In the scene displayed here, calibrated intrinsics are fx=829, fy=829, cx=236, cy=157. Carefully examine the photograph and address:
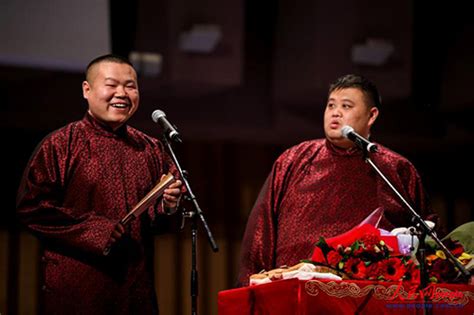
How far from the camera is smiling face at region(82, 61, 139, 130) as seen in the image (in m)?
3.57

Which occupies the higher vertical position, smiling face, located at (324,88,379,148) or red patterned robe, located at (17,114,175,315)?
smiling face, located at (324,88,379,148)

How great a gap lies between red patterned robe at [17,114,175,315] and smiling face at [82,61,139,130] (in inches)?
2.8

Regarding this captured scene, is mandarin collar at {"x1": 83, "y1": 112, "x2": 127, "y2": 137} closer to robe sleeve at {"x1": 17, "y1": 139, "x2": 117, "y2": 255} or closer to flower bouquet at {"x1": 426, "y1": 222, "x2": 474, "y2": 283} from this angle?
robe sleeve at {"x1": 17, "y1": 139, "x2": 117, "y2": 255}

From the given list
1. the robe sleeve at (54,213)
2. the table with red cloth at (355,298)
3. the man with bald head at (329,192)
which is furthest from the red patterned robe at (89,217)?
the table with red cloth at (355,298)

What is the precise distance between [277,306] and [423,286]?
488mm

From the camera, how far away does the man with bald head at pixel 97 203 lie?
3355mm

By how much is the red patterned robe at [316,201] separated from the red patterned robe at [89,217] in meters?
0.52

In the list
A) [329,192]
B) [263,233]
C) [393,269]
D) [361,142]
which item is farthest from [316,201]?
[393,269]

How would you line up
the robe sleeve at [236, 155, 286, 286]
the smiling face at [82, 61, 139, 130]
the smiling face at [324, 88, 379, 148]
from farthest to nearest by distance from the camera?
the smiling face at [324, 88, 379, 148] → the robe sleeve at [236, 155, 286, 286] → the smiling face at [82, 61, 139, 130]

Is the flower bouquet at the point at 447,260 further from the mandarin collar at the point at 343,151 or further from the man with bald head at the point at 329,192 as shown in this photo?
the mandarin collar at the point at 343,151

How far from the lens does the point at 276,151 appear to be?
6.07 metres

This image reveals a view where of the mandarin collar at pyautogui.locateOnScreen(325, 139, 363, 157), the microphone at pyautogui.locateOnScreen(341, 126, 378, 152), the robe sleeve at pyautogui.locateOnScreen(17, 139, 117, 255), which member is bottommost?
the robe sleeve at pyautogui.locateOnScreen(17, 139, 117, 255)

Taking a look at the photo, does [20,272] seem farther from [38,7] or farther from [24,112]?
[38,7]

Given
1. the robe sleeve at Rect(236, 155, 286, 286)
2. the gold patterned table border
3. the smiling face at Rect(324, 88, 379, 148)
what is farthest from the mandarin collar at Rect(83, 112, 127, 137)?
the gold patterned table border
